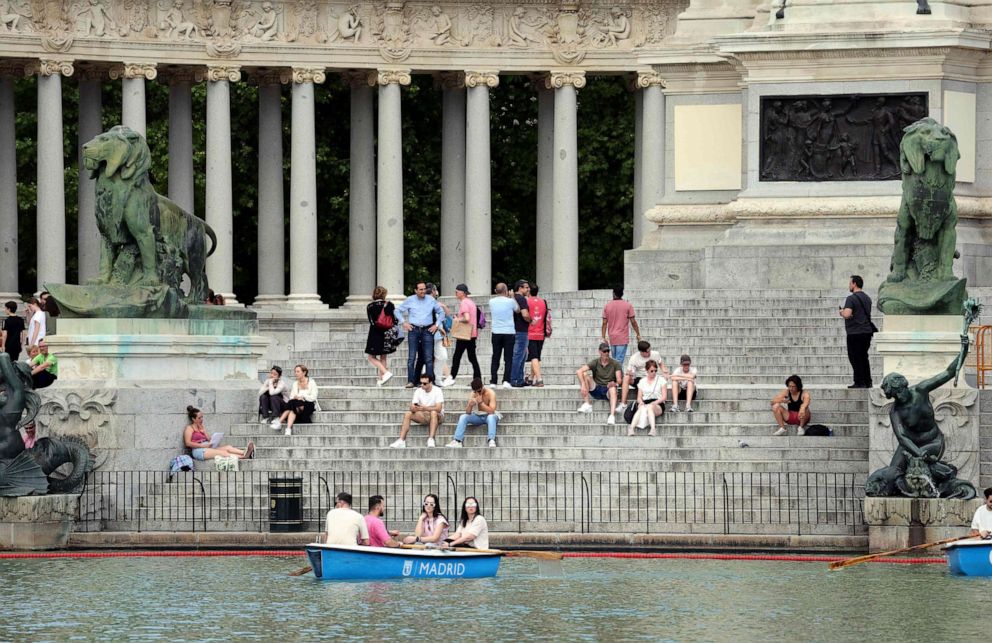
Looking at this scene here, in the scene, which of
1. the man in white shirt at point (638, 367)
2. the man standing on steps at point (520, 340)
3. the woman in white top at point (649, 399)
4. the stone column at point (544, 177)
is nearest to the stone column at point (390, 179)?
the stone column at point (544, 177)

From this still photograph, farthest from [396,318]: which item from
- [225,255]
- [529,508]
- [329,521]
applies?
[225,255]

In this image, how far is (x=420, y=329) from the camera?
57.0 m

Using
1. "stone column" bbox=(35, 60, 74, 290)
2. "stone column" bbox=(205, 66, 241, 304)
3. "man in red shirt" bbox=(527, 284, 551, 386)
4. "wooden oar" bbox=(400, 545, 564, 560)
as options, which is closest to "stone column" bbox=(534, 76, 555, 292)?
"stone column" bbox=(205, 66, 241, 304)

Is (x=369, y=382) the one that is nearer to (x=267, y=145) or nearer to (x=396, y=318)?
(x=396, y=318)

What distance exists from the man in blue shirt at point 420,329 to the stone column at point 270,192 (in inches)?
1014

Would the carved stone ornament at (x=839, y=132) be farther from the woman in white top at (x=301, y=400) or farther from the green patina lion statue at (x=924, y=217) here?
the woman in white top at (x=301, y=400)

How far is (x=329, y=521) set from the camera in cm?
4353

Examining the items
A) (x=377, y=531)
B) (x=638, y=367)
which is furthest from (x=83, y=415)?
(x=638, y=367)

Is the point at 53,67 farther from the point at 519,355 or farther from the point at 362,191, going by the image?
the point at 519,355

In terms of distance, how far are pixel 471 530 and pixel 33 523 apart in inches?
309

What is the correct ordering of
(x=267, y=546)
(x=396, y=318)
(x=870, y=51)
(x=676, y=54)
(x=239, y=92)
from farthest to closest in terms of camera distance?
(x=239, y=92), (x=676, y=54), (x=870, y=51), (x=396, y=318), (x=267, y=546)

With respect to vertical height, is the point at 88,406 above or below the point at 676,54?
below

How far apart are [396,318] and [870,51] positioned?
12.1 m

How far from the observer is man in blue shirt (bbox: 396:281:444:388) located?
56.9 m
